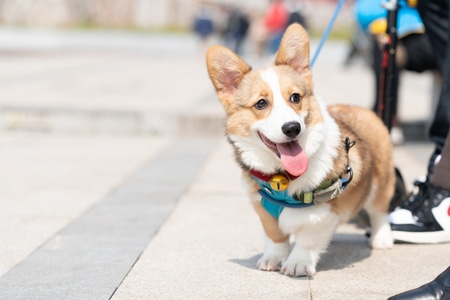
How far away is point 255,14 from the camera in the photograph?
122 feet

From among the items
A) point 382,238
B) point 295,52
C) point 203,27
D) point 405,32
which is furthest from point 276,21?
point 295,52

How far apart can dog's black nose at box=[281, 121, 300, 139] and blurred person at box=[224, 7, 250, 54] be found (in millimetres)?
24576

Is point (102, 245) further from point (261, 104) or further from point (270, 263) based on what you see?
point (261, 104)

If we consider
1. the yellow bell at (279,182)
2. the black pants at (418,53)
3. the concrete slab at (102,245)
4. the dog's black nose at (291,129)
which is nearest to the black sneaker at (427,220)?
the yellow bell at (279,182)

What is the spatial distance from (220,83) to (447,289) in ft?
4.59

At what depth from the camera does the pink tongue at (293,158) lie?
3637 millimetres

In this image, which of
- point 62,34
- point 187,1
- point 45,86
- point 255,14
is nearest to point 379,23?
point 45,86

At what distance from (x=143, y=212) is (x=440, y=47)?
6.66 ft

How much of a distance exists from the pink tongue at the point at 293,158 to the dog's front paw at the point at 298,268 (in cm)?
43

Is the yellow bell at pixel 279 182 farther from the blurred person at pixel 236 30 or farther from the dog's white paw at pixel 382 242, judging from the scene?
the blurred person at pixel 236 30

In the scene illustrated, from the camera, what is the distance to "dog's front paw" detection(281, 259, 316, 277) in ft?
12.4

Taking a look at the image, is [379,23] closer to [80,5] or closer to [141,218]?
[141,218]

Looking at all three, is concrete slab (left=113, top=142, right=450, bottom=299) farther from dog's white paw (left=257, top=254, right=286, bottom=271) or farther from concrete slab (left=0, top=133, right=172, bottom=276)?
concrete slab (left=0, top=133, right=172, bottom=276)

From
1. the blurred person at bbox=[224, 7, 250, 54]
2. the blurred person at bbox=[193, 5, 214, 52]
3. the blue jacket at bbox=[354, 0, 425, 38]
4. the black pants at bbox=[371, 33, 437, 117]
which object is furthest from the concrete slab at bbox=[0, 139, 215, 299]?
the blurred person at bbox=[224, 7, 250, 54]
